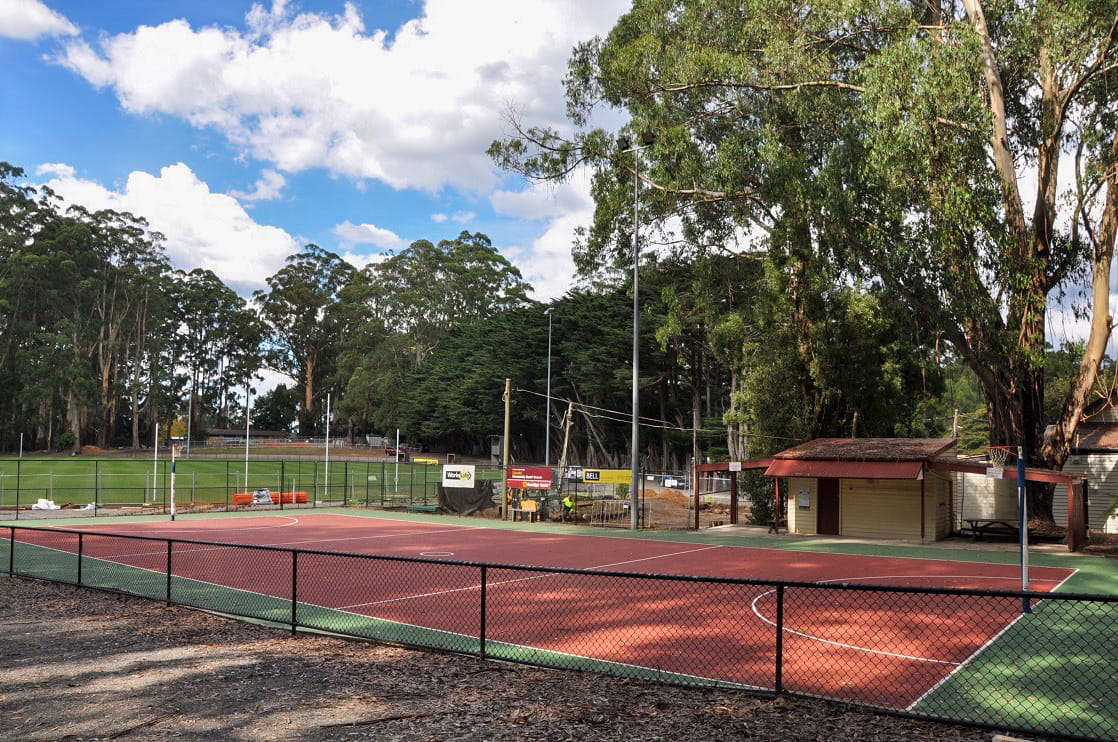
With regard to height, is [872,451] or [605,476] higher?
[872,451]

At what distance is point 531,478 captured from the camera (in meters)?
33.6

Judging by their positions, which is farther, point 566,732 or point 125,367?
point 125,367

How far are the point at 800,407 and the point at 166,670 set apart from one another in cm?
2728

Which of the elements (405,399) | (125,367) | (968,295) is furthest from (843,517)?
(125,367)

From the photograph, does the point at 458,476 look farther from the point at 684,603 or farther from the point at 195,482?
the point at 195,482

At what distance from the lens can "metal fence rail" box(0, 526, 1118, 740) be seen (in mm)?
7621

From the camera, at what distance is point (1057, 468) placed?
24.9 metres

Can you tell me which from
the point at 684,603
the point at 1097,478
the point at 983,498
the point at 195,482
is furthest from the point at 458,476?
the point at 195,482

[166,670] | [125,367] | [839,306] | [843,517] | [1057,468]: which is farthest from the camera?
[125,367]

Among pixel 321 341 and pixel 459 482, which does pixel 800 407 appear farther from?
pixel 321 341

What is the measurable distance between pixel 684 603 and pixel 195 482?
49012mm

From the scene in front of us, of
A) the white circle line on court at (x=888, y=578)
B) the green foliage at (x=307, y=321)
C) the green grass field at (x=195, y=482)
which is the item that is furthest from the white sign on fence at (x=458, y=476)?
the green foliage at (x=307, y=321)

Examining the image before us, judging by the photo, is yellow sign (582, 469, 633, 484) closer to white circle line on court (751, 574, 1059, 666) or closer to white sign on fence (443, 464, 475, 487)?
white sign on fence (443, 464, 475, 487)

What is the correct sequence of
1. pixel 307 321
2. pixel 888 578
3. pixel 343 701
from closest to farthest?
pixel 343 701, pixel 888 578, pixel 307 321
